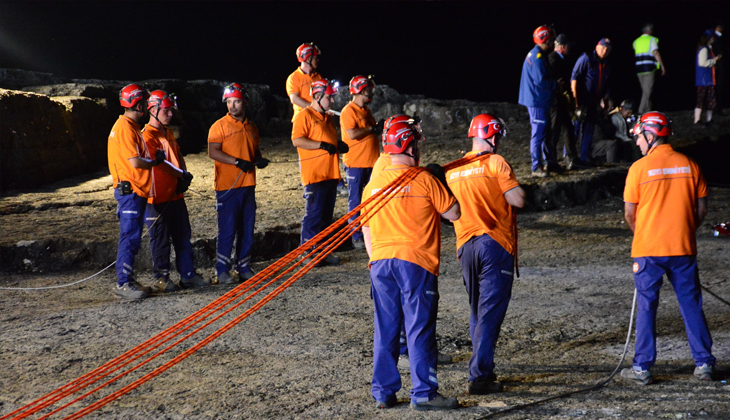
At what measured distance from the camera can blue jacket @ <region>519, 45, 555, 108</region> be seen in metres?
9.29

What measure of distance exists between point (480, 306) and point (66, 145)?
345 inches

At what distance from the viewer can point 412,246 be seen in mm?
3914

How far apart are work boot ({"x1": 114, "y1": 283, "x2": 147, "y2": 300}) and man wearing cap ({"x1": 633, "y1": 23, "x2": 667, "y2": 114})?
981 centimetres

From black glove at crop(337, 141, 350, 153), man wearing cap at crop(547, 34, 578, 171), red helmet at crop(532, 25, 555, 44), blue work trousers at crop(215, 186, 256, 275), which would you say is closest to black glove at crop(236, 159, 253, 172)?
blue work trousers at crop(215, 186, 256, 275)

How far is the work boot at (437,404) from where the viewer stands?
154 inches

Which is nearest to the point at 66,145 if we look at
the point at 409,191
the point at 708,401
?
the point at 409,191

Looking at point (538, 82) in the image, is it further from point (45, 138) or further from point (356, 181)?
point (45, 138)

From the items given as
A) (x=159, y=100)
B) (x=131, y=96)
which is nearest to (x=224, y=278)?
(x=159, y=100)

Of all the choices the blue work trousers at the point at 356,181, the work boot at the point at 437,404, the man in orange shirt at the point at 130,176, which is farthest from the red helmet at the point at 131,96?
the work boot at the point at 437,404

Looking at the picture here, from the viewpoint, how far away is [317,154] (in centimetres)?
735

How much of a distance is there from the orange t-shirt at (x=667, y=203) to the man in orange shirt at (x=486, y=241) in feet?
2.94

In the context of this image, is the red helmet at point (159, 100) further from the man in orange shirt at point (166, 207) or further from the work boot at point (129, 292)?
→ the work boot at point (129, 292)

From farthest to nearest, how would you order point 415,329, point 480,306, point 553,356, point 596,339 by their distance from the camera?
point 596,339
point 553,356
point 480,306
point 415,329

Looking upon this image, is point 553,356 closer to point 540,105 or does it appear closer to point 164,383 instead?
point 164,383
